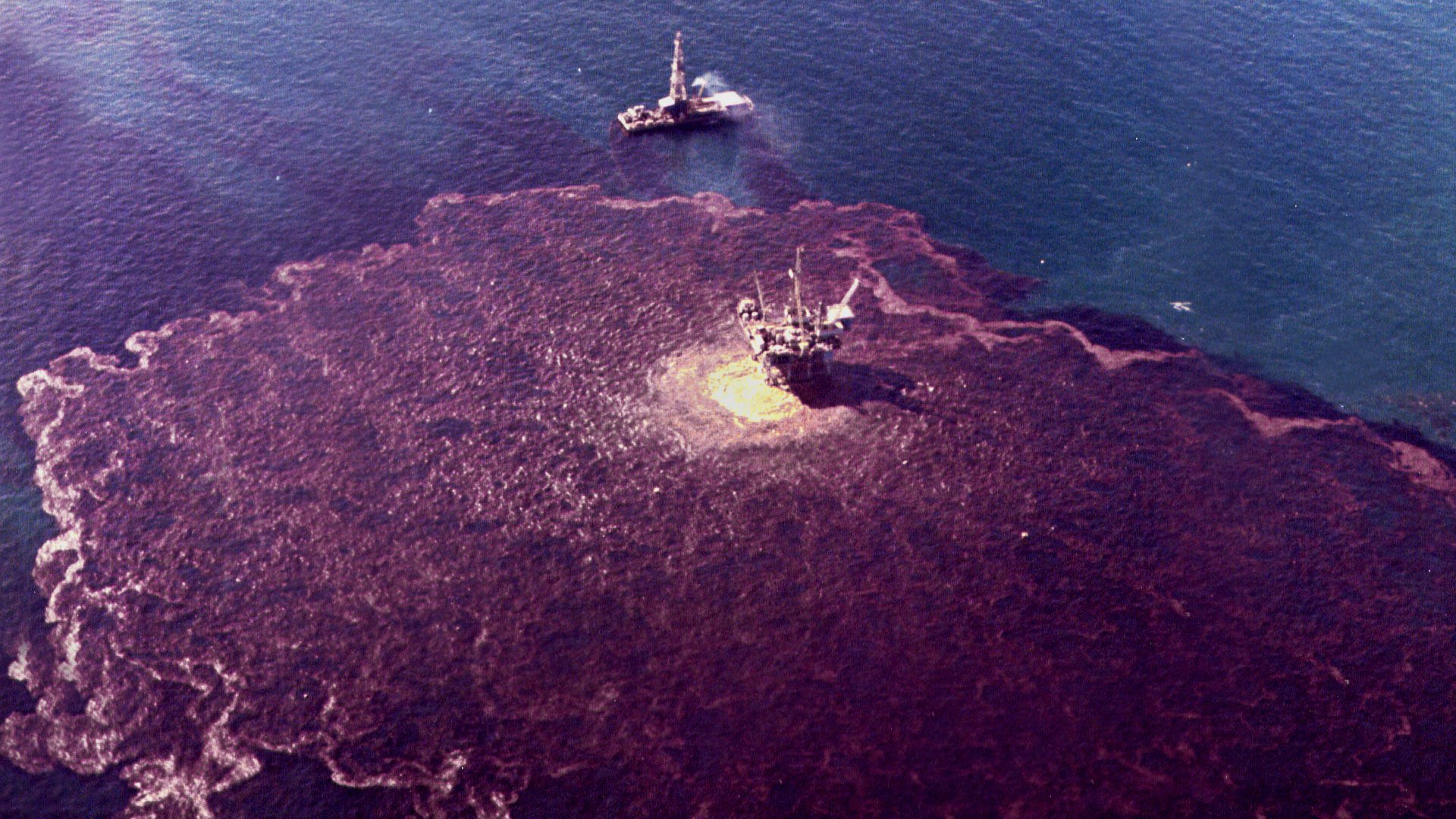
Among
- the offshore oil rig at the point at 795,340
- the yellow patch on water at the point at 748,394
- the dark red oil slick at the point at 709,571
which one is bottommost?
the dark red oil slick at the point at 709,571

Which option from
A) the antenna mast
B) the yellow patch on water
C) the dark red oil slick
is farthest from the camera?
the yellow patch on water

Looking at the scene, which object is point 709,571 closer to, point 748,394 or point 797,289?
point 748,394

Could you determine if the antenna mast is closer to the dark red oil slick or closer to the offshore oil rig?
the offshore oil rig

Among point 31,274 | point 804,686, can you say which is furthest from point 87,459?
point 804,686

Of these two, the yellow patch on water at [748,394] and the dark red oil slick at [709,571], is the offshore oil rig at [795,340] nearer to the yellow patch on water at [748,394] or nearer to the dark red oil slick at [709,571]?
the yellow patch on water at [748,394]

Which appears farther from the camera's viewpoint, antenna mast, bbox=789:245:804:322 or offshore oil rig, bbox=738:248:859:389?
offshore oil rig, bbox=738:248:859:389

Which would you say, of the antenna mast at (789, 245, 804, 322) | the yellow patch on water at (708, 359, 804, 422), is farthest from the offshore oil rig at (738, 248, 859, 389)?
the yellow patch on water at (708, 359, 804, 422)

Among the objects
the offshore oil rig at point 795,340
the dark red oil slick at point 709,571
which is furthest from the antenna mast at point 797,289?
the dark red oil slick at point 709,571
